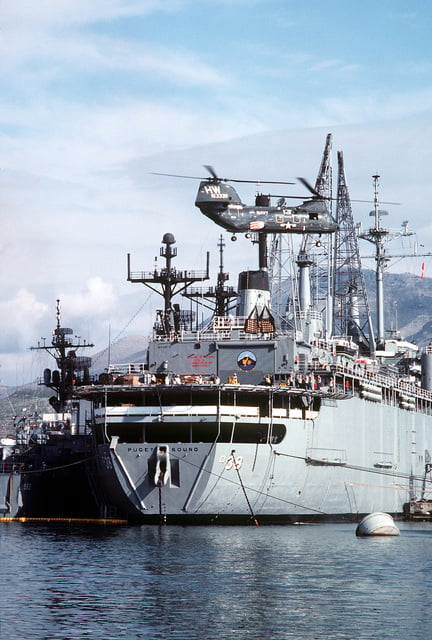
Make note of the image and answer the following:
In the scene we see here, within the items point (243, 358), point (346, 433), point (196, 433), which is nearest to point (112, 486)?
point (196, 433)

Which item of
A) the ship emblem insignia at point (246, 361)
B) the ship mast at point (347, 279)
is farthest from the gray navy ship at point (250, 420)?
the ship mast at point (347, 279)

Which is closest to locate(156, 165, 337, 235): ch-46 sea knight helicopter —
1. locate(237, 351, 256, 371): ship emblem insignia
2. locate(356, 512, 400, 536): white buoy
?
locate(237, 351, 256, 371): ship emblem insignia

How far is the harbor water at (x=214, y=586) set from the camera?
32.5 m

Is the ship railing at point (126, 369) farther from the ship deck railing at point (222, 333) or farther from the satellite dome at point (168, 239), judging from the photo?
the satellite dome at point (168, 239)

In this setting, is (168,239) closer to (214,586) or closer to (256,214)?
(256,214)

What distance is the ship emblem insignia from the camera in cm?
6819

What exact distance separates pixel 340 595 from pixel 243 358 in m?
31.3

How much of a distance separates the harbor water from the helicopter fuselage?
24582mm

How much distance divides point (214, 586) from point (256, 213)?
4042 cm

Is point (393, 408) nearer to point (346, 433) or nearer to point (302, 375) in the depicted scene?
point (346, 433)

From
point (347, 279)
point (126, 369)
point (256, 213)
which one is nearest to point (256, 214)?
point (256, 213)

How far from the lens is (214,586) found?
3953 cm

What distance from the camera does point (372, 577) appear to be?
42375mm

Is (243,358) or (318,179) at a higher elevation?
(318,179)
